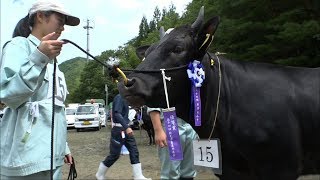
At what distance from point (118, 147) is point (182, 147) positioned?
335cm

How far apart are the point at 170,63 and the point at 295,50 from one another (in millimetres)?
6113

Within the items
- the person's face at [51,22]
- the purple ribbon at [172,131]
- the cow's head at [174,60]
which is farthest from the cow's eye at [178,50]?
the person's face at [51,22]

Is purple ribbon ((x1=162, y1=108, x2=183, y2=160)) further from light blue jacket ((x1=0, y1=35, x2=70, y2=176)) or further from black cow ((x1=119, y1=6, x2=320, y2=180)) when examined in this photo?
light blue jacket ((x1=0, y1=35, x2=70, y2=176))

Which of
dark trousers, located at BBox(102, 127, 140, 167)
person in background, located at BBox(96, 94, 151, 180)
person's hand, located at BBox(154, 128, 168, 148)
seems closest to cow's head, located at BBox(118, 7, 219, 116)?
person's hand, located at BBox(154, 128, 168, 148)

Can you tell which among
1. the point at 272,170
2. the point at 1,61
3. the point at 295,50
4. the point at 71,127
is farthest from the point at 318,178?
the point at 71,127

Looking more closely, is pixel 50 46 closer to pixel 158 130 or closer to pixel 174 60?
pixel 174 60

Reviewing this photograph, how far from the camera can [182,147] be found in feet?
18.0

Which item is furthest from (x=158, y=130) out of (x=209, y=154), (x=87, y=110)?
(x=87, y=110)

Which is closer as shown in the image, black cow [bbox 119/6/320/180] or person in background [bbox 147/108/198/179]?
black cow [bbox 119/6/320/180]

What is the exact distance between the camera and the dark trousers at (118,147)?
339 inches

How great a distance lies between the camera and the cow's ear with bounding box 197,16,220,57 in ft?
10.8

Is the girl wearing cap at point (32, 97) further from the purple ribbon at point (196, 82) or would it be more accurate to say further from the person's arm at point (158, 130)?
the person's arm at point (158, 130)

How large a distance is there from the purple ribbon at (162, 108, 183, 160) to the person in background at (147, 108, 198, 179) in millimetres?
1337

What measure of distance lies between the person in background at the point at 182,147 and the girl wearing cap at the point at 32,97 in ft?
6.98
